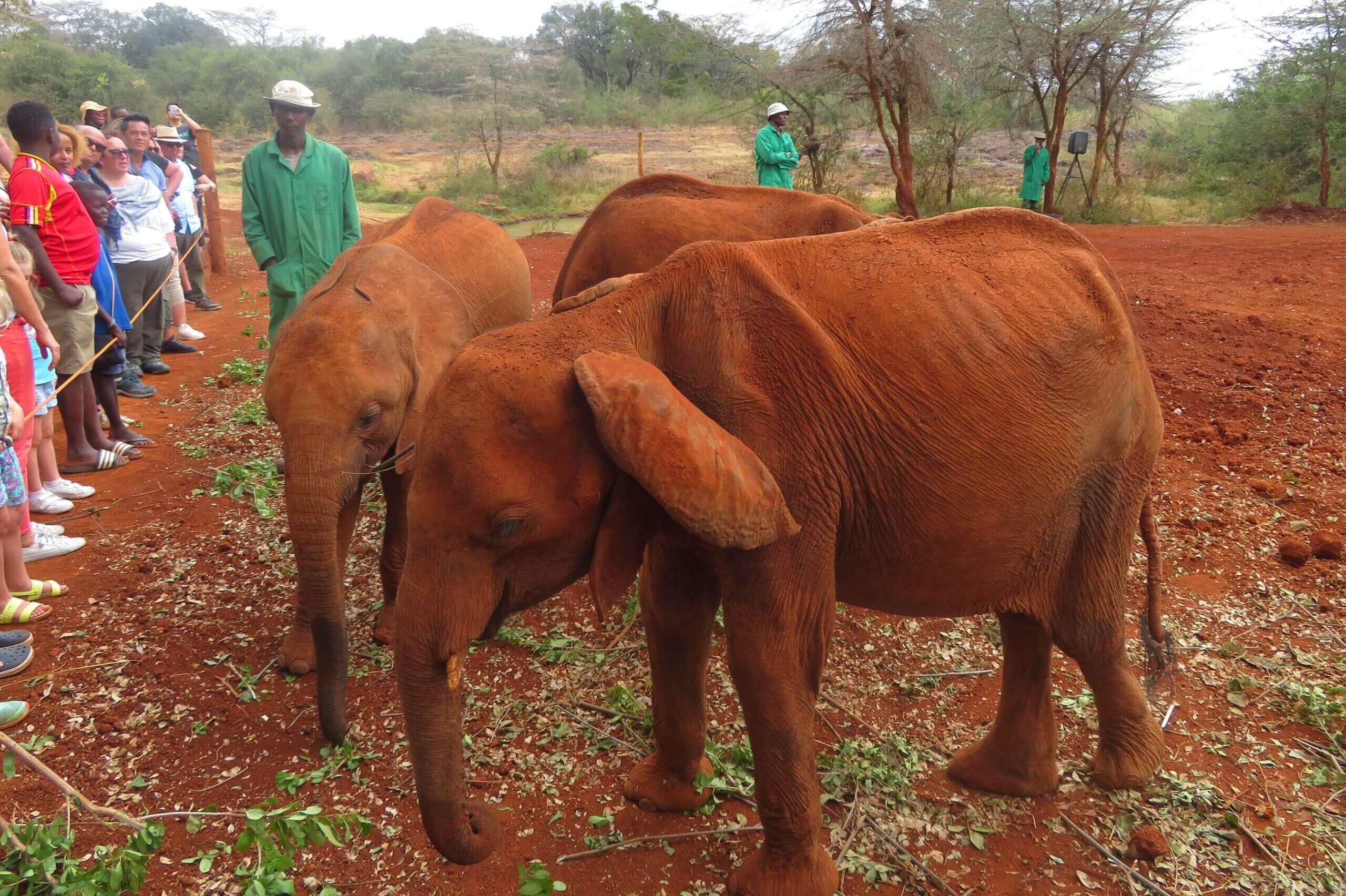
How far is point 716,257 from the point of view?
2811 millimetres

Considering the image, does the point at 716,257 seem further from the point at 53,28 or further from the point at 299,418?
the point at 53,28

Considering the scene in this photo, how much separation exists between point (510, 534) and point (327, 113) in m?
51.8

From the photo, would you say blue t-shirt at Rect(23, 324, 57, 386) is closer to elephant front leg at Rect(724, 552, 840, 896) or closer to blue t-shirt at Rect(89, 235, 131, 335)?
blue t-shirt at Rect(89, 235, 131, 335)

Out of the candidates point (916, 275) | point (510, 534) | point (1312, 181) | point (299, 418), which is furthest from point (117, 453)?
point (1312, 181)

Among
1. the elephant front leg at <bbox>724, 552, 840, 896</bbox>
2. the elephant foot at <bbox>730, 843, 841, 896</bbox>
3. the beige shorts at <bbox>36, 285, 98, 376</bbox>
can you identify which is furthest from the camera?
the beige shorts at <bbox>36, 285, 98, 376</bbox>

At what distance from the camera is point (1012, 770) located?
3.74 metres

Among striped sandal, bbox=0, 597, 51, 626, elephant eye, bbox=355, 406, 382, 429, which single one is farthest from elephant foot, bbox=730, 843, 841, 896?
striped sandal, bbox=0, 597, 51, 626

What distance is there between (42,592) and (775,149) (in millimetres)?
8915

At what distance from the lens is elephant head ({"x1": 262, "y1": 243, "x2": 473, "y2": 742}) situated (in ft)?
12.6

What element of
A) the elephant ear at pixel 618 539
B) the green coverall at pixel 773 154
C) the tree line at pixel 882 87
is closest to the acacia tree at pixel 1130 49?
the tree line at pixel 882 87

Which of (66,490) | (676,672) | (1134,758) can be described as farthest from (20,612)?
(1134,758)

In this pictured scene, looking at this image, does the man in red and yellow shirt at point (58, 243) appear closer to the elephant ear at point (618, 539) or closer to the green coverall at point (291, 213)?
the green coverall at point (291, 213)

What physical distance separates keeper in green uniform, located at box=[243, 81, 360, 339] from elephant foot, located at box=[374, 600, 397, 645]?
2.23 meters

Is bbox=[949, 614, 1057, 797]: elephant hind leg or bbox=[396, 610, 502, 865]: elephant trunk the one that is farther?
bbox=[949, 614, 1057, 797]: elephant hind leg
